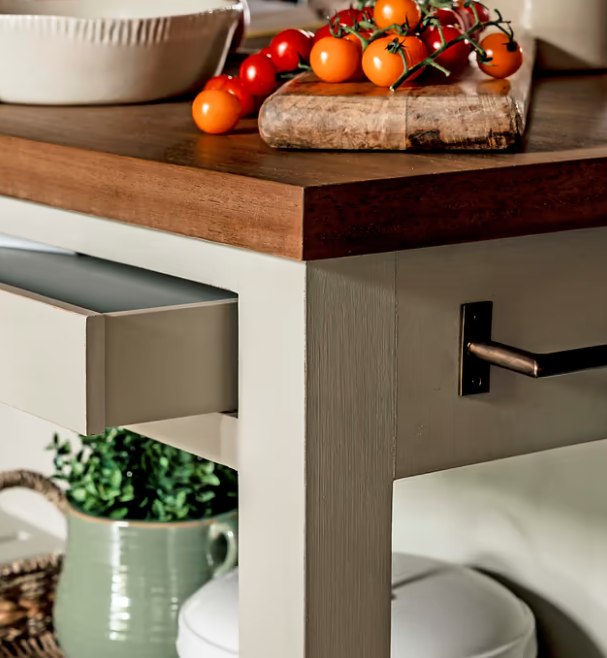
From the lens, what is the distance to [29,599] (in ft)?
4.98

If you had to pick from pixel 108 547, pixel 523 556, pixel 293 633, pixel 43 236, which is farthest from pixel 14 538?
pixel 293 633

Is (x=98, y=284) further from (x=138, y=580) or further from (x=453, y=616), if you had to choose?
(x=138, y=580)

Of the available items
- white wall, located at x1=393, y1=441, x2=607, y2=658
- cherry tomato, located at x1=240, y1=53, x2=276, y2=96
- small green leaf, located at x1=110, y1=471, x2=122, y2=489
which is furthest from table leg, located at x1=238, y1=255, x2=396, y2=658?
small green leaf, located at x1=110, y1=471, x2=122, y2=489

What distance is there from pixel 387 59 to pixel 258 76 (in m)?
0.16

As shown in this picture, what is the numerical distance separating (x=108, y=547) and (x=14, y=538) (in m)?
0.76

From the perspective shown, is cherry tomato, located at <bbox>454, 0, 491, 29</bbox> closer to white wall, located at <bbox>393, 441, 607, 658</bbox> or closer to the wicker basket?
white wall, located at <bbox>393, 441, 607, 658</bbox>

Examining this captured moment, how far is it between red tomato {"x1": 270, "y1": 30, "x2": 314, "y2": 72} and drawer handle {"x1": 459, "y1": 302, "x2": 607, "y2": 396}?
15.5 inches

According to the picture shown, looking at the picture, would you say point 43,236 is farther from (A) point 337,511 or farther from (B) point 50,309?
(A) point 337,511

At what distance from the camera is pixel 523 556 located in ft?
3.99

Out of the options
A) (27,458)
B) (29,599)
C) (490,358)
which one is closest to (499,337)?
(490,358)

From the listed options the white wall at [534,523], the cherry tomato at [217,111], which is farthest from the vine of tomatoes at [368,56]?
the white wall at [534,523]

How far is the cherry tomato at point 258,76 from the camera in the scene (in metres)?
0.92

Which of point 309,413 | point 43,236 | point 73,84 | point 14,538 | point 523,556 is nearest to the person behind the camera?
point 309,413

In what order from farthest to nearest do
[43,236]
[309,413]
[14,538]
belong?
[14,538] < [43,236] < [309,413]
